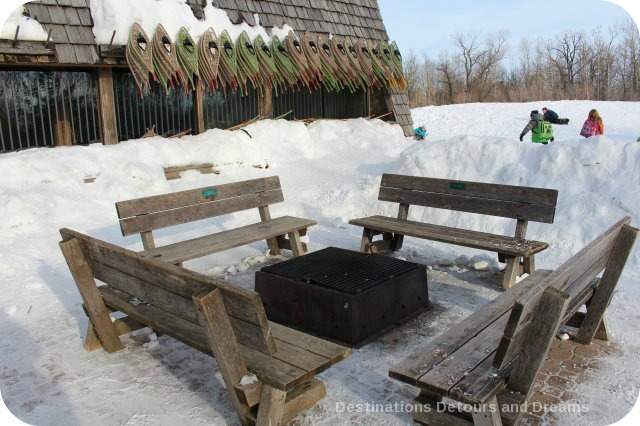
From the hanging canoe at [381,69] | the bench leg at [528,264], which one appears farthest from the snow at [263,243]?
the hanging canoe at [381,69]

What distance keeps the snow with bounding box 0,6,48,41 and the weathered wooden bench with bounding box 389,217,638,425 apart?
25.2 ft

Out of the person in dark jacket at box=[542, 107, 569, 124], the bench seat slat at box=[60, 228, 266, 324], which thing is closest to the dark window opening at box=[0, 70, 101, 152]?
the bench seat slat at box=[60, 228, 266, 324]

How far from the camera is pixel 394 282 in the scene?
470cm

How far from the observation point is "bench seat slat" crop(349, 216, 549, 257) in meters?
5.45

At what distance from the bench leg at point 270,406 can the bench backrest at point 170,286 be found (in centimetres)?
23

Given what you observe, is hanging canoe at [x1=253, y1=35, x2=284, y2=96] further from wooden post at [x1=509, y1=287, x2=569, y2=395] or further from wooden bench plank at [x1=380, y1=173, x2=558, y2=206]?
wooden post at [x1=509, y1=287, x2=569, y2=395]

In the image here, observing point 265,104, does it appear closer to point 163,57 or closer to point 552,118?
point 163,57

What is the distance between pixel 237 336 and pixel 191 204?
3.34 metres

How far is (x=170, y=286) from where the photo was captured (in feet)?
10.2

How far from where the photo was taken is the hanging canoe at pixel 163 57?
9.21 m

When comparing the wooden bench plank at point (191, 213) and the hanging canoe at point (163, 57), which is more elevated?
the hanging canoe at point (163, 57)

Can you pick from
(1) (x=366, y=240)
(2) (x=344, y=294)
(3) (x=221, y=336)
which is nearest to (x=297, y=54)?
(1) (x=366, y=240)

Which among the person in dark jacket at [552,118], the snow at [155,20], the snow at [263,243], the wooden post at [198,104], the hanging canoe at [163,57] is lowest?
the snow at [263,243]

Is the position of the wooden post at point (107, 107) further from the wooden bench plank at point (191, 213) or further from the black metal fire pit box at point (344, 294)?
the black metal fire pit box at point (344, 294)
